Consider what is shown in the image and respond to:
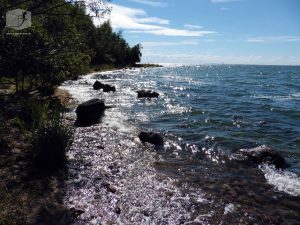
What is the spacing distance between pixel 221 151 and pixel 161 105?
14.9 meters

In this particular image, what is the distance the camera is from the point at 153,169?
39.1ft

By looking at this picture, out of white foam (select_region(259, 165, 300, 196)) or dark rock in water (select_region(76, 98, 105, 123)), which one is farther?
dark rock in water (select_region(76, 98, 105, 123))

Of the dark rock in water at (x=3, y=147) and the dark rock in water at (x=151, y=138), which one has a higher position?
the dark rock in water at (x=3, y=147)

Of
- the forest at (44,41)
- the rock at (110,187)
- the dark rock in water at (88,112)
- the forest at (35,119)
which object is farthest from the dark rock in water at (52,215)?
the dark rock in water at (88,112)

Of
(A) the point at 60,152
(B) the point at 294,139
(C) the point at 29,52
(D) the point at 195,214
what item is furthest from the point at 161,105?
(D) the point at 195,214

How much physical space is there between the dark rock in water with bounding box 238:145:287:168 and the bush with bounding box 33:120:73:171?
24.4 feet

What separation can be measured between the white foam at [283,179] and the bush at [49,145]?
700 cm

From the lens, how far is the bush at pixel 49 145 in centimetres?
1055

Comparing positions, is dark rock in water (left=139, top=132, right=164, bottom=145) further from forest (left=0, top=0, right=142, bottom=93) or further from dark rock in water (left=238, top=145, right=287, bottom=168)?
forest (left=0, top=0, right=142, bottom=93)

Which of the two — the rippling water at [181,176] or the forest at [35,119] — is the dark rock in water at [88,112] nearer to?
the rippling water at [181,176]

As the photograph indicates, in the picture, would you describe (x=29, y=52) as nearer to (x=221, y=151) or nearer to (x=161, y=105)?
(x=221, y=151)

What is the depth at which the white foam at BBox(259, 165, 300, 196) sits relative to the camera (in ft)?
35.5

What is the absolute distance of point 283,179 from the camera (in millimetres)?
11773

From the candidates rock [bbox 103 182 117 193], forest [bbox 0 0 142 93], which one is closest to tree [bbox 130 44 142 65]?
forest [bbox 0 0 142 93]
